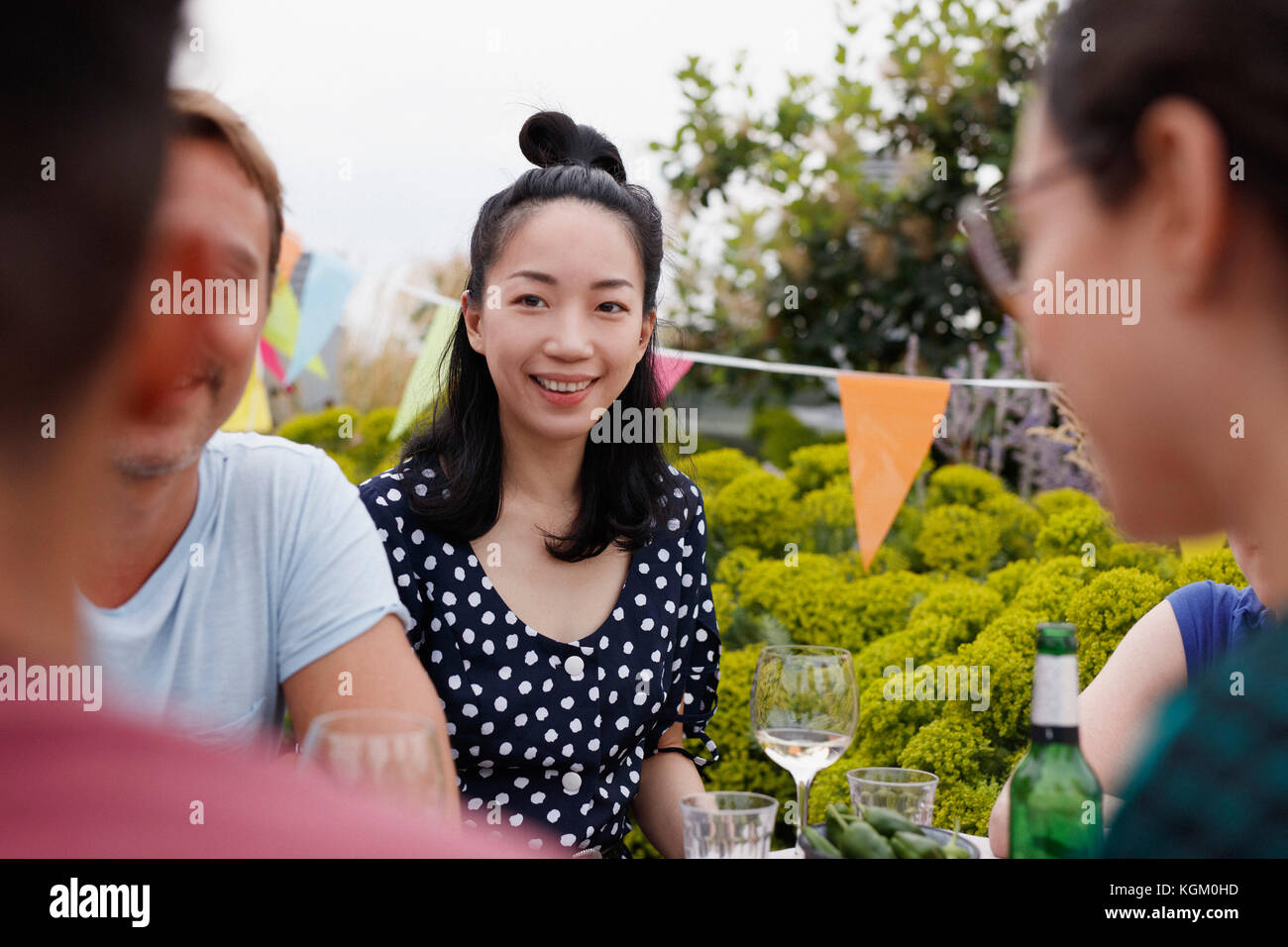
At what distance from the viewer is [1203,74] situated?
72 centimetres

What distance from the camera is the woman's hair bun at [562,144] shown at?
2.04 metres

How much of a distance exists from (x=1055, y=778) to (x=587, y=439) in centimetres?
124

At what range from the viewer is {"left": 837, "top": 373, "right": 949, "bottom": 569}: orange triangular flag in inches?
103

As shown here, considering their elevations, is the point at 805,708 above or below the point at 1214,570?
below

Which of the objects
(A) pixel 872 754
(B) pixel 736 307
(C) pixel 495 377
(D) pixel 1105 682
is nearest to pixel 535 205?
(C) pixel 495 377

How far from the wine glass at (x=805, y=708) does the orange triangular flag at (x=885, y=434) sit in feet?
4.22

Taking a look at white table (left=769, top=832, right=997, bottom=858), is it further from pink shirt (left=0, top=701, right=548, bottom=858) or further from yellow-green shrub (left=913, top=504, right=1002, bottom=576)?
yellow-green shrub (left=913, top=504, right=1002, bottom=576)

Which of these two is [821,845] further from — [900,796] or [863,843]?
[900,796]

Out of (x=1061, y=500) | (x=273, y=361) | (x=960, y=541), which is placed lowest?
(x=960, y=541)

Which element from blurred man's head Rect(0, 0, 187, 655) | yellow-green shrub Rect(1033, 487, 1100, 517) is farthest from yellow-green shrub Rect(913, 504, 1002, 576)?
blurred man's head Rect(0, 0, 187, 655)

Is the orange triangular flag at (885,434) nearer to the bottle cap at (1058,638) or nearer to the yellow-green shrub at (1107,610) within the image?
the yellow-green shrub at (1107,610)

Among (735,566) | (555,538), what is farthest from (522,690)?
(735,566)

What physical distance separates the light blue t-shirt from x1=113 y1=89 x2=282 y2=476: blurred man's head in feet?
0.59
